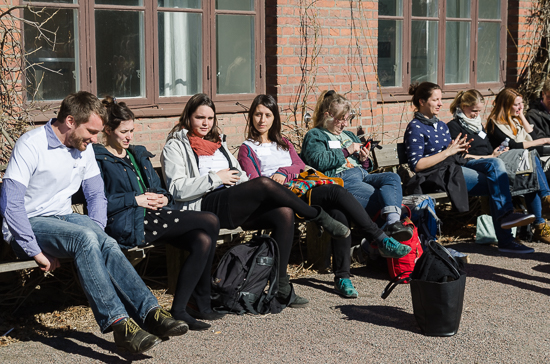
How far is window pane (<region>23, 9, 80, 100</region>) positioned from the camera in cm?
535

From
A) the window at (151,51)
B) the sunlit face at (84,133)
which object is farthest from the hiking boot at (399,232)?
Answer: the sunlit face at (84,133)

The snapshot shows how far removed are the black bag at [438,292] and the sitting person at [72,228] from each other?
137 centimetres

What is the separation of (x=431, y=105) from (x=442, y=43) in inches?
87.4

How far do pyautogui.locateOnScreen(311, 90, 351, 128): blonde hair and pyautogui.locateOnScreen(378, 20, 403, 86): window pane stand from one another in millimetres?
1822

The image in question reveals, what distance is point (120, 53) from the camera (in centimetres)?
583

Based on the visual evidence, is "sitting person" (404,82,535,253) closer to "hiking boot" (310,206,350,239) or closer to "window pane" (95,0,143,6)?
"hiking boot" (310,206,350,239)

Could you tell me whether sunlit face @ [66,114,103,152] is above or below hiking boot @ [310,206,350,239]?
above

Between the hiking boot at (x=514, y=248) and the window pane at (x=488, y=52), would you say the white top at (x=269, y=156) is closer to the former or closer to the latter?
the hiking boot at (x=514, y=248)

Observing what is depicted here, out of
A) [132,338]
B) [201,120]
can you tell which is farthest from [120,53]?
[132,338]

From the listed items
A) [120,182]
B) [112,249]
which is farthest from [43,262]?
[120,182]

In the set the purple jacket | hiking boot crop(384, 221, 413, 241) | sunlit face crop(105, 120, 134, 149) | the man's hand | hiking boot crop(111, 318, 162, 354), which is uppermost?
sunlit face crop(105, 120, 134, 149)

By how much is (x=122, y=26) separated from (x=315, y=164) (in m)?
1.92

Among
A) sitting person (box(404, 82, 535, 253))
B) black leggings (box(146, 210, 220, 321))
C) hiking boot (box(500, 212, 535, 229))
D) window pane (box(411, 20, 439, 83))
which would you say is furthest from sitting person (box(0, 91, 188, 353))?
window pane (box(411, 20, 439, 83))

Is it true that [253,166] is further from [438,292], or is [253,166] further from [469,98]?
[469,98]
